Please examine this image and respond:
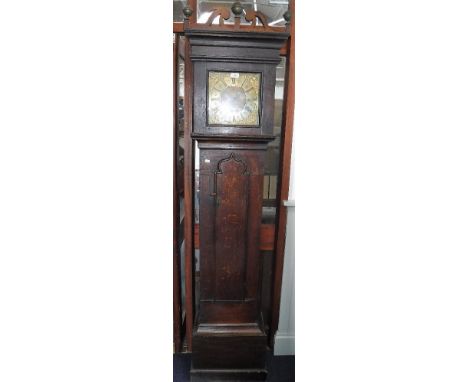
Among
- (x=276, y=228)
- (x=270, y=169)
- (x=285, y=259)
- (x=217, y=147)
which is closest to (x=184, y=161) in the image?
(x=217, y=147)

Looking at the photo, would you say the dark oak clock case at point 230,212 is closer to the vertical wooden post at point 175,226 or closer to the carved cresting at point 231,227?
the carved cresting at point 231,227

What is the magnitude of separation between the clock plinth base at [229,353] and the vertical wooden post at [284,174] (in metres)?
0.26

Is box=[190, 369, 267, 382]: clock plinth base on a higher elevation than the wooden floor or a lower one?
higher

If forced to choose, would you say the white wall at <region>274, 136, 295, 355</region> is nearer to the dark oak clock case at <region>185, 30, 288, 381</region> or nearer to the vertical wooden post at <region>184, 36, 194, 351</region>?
the dark oak clock case at <region>185, 30, 288, 381</region>

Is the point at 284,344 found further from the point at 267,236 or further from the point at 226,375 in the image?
the point at 267,236

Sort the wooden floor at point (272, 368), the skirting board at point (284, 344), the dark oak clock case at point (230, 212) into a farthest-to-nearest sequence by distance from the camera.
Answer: the skirting board at point (284, 344) → the wooden floor at point (272, 368) → the dark oak clock case at point (230, 212)

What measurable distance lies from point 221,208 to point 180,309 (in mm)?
683

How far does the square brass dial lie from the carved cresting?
0.15 metres

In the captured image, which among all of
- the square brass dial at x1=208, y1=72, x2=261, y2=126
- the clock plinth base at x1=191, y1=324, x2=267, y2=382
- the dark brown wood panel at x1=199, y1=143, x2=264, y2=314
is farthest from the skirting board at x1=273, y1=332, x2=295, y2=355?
the square brass dial at x1=208, y1=72, x2=261, y2=126

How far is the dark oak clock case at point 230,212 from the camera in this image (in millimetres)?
1119

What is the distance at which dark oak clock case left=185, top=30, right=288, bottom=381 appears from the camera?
1.12 metres

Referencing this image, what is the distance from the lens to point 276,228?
59.9 inches

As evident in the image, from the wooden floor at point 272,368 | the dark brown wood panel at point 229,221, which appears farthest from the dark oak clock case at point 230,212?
the wooden floor at point 272,368

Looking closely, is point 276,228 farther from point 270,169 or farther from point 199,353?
point 199,353
